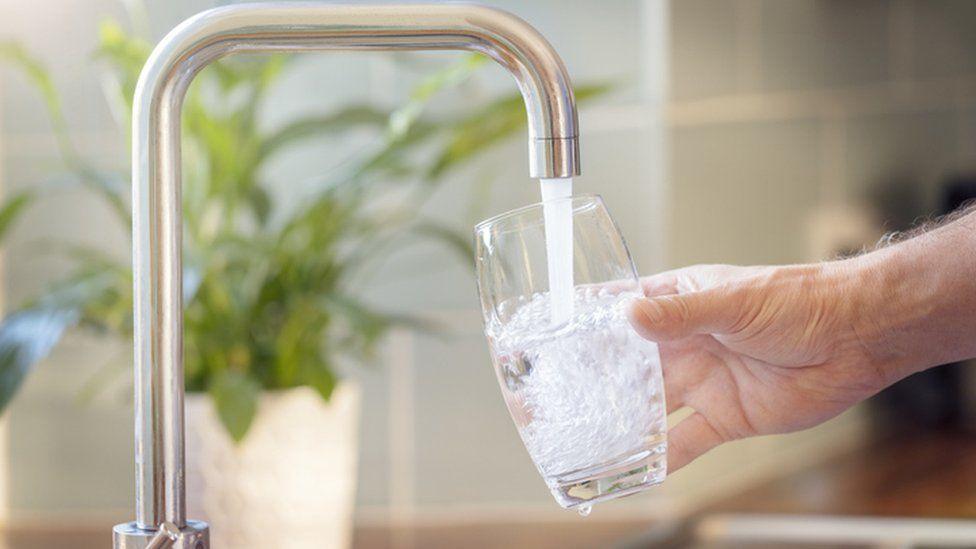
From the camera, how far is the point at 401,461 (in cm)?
218

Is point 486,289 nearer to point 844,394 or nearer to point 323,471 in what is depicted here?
point 844,394

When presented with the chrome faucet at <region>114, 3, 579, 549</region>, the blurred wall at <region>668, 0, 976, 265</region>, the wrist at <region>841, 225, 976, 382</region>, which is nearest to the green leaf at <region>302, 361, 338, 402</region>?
the blurred wall at <region>668, 0, 976, 265</region>

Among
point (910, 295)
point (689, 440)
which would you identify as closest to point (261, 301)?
point (689, 440)

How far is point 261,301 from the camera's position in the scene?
1776 mm

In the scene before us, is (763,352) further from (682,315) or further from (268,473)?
(268,473)

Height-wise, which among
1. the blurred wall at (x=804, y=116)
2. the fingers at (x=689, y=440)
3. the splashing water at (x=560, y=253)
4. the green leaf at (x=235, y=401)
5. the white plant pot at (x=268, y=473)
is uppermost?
the blurred wall at (x=804, y=116)

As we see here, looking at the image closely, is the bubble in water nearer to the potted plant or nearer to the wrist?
the wrist

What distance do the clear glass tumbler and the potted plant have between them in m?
0.83

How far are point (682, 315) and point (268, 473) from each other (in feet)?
3.13

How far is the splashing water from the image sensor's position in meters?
0.77

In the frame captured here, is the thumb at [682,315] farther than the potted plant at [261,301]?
No

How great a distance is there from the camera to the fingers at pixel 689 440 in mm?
1067

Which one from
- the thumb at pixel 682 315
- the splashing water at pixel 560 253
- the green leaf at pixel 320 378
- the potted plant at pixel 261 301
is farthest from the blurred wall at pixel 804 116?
the splashing water at pixel 560 253

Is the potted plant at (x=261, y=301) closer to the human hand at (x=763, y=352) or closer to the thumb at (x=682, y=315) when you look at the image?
the human hand at (x=763, y=352)
